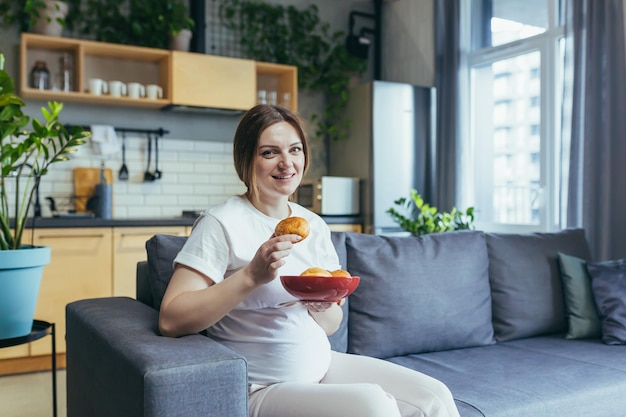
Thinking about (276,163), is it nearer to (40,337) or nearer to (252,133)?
(252,133)

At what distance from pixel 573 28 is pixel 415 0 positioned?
1.78 meters

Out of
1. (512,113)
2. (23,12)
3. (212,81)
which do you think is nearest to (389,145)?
(512,113)

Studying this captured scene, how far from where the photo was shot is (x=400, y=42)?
5191 millimetres

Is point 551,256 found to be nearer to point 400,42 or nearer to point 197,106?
point 197,106

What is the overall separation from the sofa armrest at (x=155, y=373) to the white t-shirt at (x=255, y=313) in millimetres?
132

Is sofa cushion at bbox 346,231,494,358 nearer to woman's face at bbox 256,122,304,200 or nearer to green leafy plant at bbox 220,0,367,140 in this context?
woman's face at bbox 256,122,304,200

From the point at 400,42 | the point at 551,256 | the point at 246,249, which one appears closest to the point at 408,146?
the point at 400,42

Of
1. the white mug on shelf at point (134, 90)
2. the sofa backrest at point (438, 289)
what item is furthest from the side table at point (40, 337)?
the white mug on shelf at point (134, 90)

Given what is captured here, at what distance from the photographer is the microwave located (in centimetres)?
442

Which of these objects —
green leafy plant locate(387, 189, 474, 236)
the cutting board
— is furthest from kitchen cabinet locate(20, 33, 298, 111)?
green leafy plant locate(387, 189, 474, 236)

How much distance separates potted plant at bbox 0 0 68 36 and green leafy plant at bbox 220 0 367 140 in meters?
1.25

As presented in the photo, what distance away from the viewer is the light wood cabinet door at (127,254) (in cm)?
365

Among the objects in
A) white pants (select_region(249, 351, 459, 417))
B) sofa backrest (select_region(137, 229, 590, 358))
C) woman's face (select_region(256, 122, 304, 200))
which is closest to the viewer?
white pants (select_region(249, 351, 459, 417))

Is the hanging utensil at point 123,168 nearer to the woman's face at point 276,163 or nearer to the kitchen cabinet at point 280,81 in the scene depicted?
the kitchen cabinet at point 280,81
